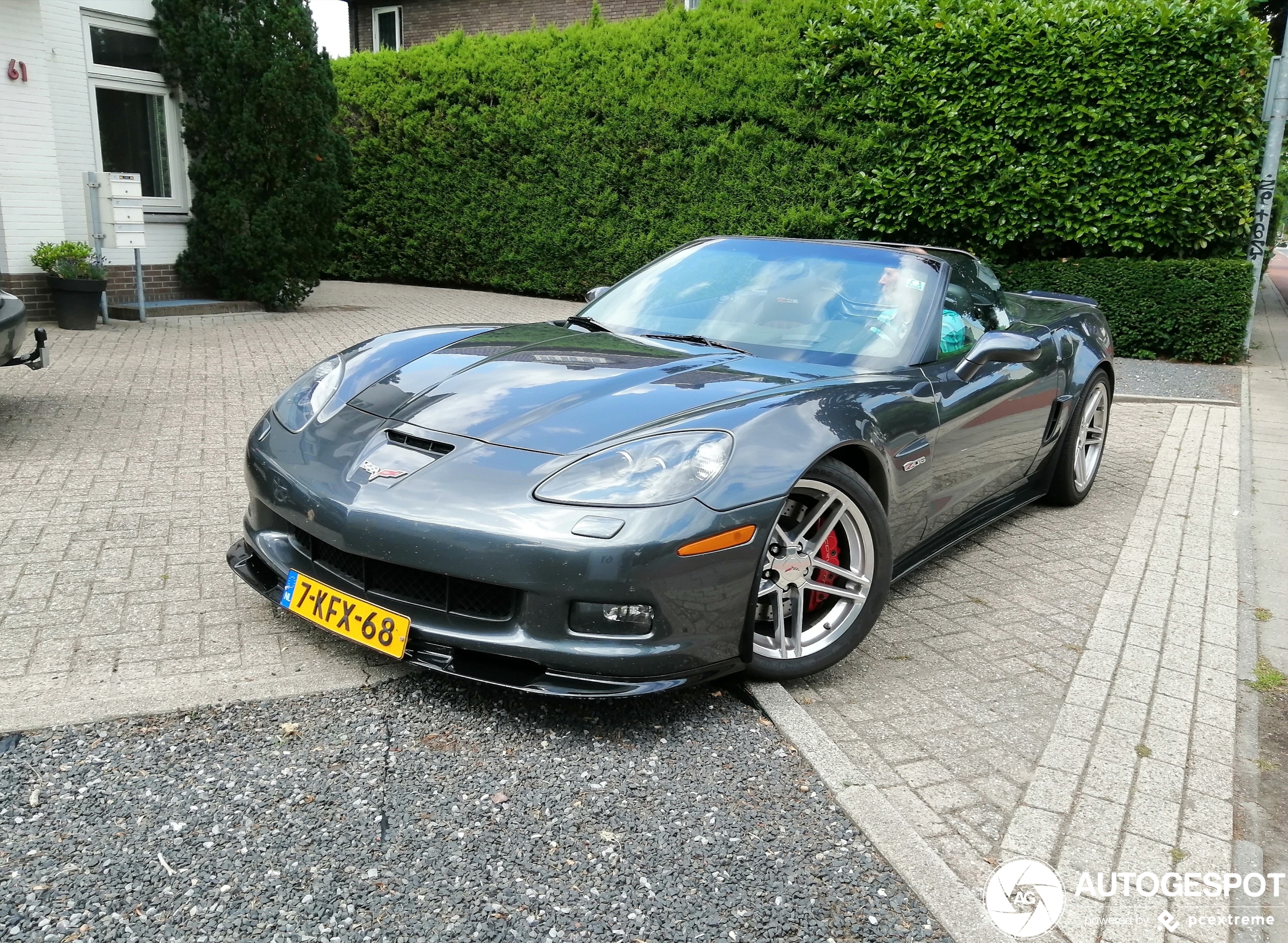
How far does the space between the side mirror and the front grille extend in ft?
6.74

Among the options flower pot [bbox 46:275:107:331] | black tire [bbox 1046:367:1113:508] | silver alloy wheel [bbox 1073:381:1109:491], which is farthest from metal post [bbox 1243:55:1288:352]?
flower pot [bbox 46:275:107:331]

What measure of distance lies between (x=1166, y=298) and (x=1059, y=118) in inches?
80.3

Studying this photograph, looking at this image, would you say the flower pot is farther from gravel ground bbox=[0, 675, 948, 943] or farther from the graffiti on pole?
the graffiti on pole

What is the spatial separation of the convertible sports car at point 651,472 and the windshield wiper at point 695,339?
A: 0.01m

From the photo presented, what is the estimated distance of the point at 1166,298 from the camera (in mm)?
10312

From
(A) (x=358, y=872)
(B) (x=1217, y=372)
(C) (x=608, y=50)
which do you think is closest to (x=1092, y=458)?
(A) (x=358, y=872)

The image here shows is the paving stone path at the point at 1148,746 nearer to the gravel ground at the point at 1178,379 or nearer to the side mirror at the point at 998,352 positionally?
the side mirror at the point at 998,352

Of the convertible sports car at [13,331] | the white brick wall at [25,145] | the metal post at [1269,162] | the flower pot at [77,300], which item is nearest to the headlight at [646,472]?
the convertible sports car at [13,331]

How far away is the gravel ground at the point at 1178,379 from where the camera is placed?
8.80 meters

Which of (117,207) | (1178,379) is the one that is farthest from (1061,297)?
(117,207)

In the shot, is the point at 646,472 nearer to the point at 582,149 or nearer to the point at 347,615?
the point at 347,615

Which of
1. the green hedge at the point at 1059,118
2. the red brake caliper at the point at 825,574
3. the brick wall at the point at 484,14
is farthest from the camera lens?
the brick wall at the point at 484,14

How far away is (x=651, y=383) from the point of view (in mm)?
3312

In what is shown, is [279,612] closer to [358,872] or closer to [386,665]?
[386,665]
